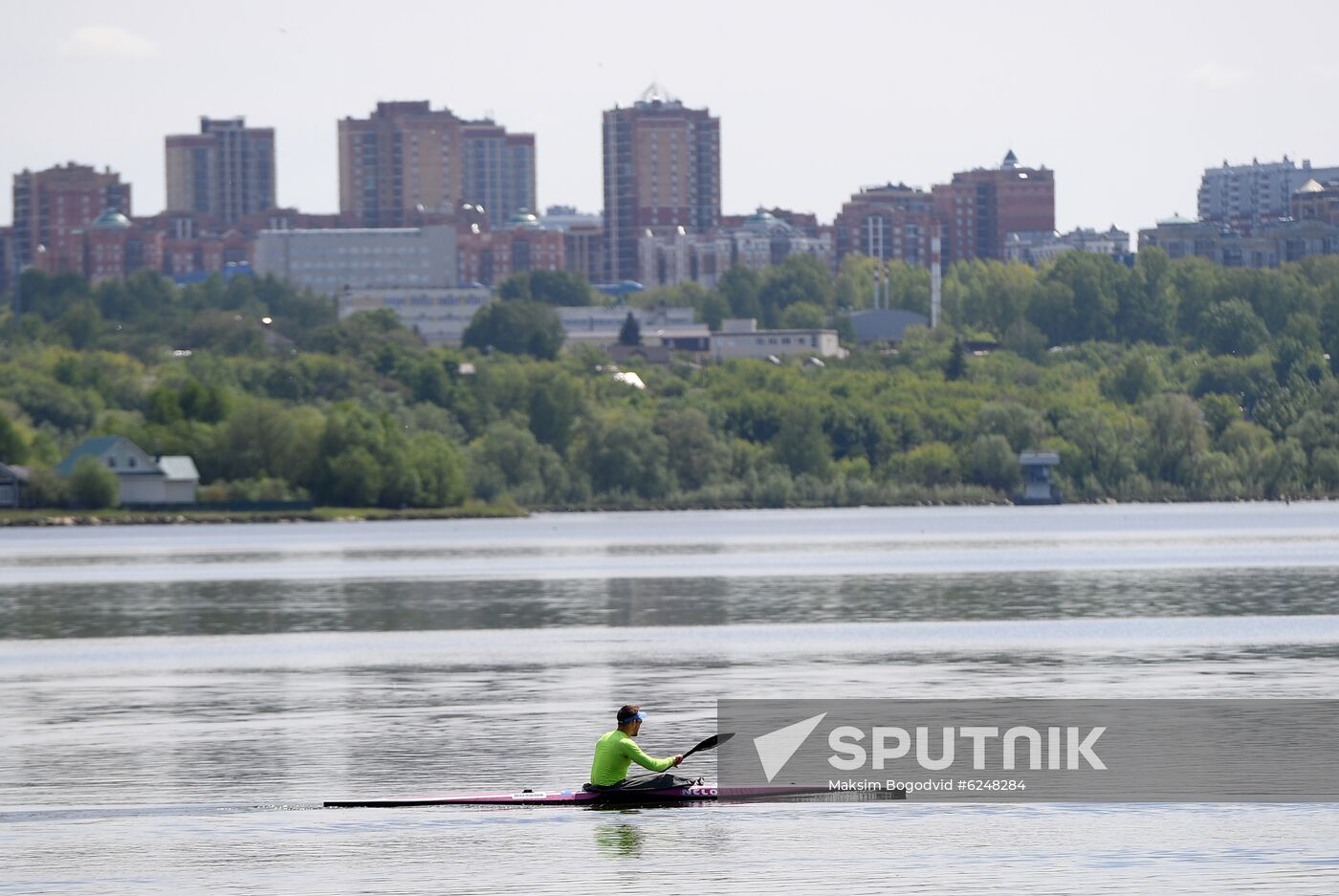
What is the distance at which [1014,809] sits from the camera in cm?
3116

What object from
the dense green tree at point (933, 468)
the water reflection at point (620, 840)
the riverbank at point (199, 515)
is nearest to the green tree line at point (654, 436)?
the dense green tree at point (933, 468)

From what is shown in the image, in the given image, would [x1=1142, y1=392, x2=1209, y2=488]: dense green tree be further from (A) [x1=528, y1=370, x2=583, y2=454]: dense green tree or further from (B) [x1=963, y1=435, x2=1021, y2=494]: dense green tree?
(A) [x1=528, y1=370, x2=583, y2=454]: dense green tree

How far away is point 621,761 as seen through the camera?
30672mm

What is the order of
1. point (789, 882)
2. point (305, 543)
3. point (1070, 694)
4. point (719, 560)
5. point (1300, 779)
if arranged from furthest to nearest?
point (305, 543) < point (719, 560) < point (1070, 694) < point (1300, 779) < point (789, 882)

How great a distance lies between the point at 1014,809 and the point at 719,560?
243 feet

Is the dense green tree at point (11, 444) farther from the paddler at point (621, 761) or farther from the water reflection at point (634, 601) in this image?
the paddler at point (621, 761)

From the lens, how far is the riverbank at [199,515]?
160000mm

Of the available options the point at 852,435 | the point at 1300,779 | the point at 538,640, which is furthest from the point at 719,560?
the point at 852,435

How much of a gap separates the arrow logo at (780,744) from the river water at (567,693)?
3.08 ft

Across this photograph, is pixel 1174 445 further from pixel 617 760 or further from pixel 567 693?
A: pixel 617 760

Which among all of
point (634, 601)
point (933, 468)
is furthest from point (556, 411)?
point (634, 601)

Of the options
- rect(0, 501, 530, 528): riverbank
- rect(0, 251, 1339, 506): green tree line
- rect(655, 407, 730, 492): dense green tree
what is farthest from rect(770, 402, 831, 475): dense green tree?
rect(0, 501, 530, 528): riverbank

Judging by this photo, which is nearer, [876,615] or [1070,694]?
[1070,694]

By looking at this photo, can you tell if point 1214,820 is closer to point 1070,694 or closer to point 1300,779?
point 1300,779
